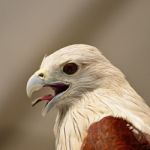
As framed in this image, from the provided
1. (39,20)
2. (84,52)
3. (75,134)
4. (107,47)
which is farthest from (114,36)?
(75,134)

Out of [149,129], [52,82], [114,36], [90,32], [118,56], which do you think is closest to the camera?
[149,129]

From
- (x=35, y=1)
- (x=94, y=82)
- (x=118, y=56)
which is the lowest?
Answer: (x=118, y=56)

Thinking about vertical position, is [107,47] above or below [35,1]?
below

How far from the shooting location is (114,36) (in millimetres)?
1958

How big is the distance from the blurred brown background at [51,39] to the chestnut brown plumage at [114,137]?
0.41 meters

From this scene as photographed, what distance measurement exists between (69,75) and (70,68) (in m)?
0.02


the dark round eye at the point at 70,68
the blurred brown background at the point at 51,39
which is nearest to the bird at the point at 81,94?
the dark round eye at the point at 70,68

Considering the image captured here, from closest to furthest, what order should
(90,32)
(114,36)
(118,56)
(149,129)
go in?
(149,129) < (90,32) < (114,36) < (118,56)

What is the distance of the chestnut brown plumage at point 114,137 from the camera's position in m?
1.19

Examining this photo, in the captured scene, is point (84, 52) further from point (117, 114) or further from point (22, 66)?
point (22, 66)

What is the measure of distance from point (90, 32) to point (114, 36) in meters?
0.16

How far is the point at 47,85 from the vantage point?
146 centimetres

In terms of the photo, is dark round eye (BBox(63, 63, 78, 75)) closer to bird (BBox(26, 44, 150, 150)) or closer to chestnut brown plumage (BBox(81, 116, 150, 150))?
bird (BBox(26, 44, 150, 150))

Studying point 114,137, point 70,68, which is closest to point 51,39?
point 70,68
